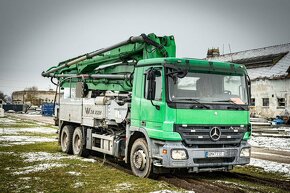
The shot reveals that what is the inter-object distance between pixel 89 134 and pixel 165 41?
4215mm

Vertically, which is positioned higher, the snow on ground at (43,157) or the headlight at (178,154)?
the headlight at (178,154)

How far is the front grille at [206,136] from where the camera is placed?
7.97 metres

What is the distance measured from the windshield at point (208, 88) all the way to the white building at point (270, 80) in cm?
2376

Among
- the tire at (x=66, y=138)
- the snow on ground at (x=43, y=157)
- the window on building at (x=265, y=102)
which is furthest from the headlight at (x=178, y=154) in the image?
the window on building at (x=265, y=102)

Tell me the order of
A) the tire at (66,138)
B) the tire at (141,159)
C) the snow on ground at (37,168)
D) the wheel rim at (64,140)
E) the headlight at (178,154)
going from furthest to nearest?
the wheel rim at (64,140) → the tire at (66,138) → the snow on ground at (37,168) → the tire at (141,159) → the headlight at (178,154)

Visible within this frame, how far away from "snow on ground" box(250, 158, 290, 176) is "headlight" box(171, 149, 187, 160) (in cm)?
340

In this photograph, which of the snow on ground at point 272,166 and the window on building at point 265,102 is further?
the window on building at point 265,102

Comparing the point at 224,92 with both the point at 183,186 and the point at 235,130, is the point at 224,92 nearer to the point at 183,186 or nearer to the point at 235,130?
the point at 235,130

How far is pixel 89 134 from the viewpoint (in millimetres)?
12133

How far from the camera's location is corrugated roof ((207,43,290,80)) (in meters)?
35.3

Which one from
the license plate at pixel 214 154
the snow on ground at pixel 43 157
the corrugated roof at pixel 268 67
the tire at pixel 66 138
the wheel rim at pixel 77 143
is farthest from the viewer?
the corrugated roof at pixel 268 67

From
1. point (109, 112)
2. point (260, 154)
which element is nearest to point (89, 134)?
point (109, 112)

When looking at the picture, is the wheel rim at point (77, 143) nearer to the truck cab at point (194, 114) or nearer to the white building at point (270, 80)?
the truck cab at point (194, 114)

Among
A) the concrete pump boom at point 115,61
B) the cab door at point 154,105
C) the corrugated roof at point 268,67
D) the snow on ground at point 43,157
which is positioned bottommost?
the snow on ground at point 43,157
